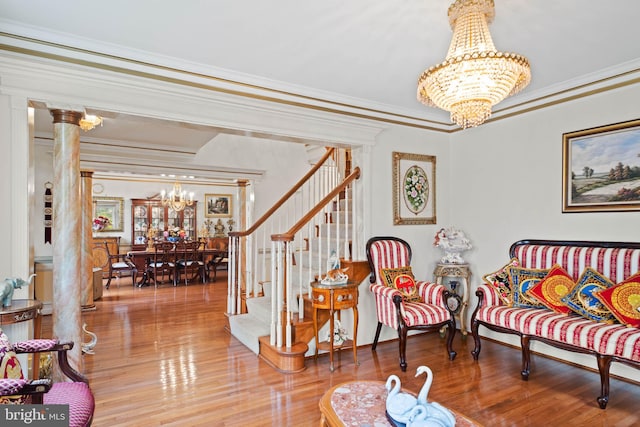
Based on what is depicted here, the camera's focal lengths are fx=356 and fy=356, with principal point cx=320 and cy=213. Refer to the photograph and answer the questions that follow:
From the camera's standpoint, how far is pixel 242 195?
7207mm

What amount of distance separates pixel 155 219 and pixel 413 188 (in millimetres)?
7945

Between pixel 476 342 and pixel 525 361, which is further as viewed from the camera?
pixel 476 342

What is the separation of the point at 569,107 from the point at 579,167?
0.62m

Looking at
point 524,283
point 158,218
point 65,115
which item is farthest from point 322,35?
point 158,218

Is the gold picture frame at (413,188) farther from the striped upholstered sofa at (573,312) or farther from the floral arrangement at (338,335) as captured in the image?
the floral arrangement at (338,335)

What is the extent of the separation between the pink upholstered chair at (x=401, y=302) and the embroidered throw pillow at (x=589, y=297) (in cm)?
106

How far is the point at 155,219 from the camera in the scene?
9930 millimetres

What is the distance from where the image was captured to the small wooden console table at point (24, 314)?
7.15 feet

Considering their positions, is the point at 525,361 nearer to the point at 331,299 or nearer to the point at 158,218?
the point at 331,299

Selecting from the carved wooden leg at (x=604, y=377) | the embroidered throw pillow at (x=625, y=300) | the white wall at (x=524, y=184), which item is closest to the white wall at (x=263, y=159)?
the white wall at (x=524, y=184)

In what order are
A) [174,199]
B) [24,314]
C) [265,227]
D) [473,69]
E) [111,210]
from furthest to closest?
[111,210], [174,199], [265,227], [24,314], [473,69]

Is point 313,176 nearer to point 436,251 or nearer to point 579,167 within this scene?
point 436,251

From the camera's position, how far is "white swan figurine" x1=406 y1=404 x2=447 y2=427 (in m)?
1.55

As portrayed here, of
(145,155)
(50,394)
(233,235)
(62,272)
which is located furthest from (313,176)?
(50,394)
